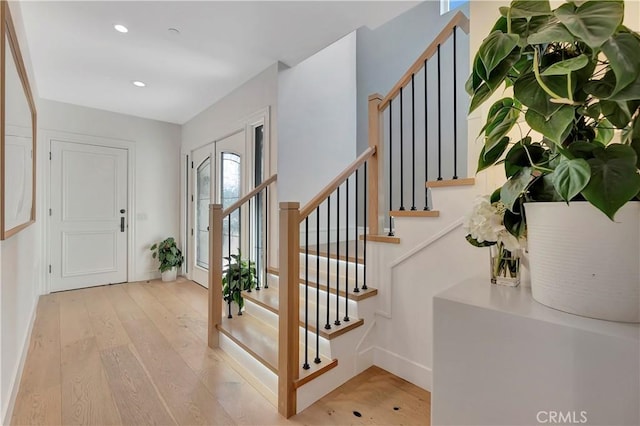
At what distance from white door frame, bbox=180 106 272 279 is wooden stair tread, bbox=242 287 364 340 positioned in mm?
1144

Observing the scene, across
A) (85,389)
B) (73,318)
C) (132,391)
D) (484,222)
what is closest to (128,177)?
(73,318)

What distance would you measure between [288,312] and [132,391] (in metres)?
1.14

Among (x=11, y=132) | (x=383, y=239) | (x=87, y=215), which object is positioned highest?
(x=11, y=132)

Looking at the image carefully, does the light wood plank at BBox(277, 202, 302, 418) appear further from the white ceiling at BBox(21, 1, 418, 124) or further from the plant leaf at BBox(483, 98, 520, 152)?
the white ceiling at BBox(21, 1, 418, 124)

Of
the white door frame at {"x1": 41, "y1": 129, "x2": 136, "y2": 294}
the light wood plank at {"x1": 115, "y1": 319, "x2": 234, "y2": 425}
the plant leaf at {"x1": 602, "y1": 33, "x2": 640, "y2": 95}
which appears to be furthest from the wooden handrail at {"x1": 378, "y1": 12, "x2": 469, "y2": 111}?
the white door frame at {"x1": 41, "y1": 129, "x2": 136, "y2": 294}

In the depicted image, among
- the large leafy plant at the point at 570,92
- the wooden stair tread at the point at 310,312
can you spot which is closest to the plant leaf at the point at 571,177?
the large leafy plant at the point at 570,92

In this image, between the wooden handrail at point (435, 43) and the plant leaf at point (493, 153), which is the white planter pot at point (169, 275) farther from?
the plant leaf at point (493, 153)

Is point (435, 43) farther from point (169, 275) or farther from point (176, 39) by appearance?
point (169, 275)

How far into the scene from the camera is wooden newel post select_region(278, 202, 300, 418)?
5.30 feet

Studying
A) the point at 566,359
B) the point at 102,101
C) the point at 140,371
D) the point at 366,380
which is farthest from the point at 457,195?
the point at 102,101

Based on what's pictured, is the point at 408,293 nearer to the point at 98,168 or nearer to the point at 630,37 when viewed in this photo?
the point at 630,37

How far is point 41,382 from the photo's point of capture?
6.27 ft

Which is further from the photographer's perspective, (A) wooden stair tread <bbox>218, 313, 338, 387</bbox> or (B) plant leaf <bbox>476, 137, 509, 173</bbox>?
(A) wooden stair tread <bbox>218, 313, 338, 387</bbox>

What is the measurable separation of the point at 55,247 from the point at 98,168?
117 centimetres
